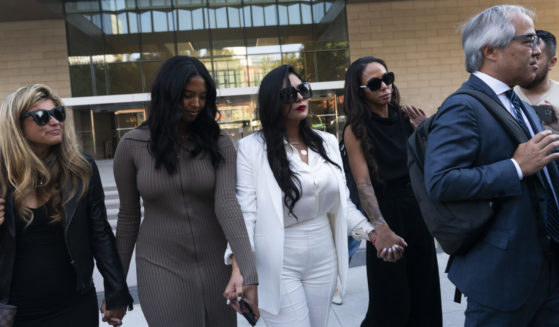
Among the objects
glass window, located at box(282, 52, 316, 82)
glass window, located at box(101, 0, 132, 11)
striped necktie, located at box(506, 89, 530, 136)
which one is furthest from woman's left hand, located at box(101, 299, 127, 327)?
glass window, located at box(101, 0, 132, 11)

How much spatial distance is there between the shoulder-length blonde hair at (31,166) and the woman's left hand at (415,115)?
6.87 ft

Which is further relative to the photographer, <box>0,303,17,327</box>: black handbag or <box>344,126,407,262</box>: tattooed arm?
<box>344,126,407,262</box>: tattooed arm

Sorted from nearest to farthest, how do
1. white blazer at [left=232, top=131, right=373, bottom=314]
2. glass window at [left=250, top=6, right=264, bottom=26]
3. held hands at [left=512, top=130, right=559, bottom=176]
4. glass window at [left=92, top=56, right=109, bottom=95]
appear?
held hands at [left=512, top=130, right=559, bottom=176] < white blazer at [left=232, top=131, right=373, bottom=314] < glass window at [left=92, top=56, right=109, bottom=95] < glass window at [left=250, top=6, right=264, bottom=26]

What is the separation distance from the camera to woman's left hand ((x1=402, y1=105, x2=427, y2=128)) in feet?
9.93

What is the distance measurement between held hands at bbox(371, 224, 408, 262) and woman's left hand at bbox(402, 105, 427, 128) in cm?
84

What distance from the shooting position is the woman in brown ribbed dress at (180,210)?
2232 millimetres

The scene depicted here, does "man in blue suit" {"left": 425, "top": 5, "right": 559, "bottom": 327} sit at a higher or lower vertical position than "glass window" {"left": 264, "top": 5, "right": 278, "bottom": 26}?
lower

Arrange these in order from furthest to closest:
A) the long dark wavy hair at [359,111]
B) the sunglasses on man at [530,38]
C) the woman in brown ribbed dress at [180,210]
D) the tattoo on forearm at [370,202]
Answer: the long dark wavy hair at [359,111] < the tattoo on forearm at [370,202] < the woman in brown ribbed dress at [180,210] < the sunglasses on man at [530,38]

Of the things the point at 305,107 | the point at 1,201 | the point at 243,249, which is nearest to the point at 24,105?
the point at 1,201

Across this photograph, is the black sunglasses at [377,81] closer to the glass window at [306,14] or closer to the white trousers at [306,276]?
the white trousers at [306,276]

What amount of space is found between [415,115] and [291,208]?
4.03 feet

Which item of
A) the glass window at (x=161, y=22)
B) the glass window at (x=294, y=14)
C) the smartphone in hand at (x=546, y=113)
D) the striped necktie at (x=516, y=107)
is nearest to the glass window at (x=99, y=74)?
the glass window at (x=161, y=22)

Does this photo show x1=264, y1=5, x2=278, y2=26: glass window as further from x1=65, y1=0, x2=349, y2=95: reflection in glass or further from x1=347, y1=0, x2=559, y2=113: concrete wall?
x1=347, y1=0, x2=559, y2=113: concrete wall

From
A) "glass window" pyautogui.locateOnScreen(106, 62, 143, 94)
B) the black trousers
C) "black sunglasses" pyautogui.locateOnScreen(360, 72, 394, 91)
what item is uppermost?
"glass window" pyautogui.locateOnScreen(106, 62, 143, 94)
